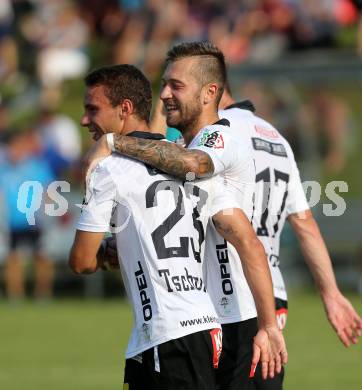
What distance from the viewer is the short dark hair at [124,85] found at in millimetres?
5316

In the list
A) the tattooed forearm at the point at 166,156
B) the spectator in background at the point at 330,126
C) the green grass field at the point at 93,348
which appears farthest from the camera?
the spectator in background at the point at 330,126

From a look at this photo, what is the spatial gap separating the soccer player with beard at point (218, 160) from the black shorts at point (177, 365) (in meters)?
0.25

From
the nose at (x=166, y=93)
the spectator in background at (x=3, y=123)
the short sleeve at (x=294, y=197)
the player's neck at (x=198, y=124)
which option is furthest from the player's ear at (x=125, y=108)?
the spectator in background at (x=3, y=123)

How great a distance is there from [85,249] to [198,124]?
1046 mm

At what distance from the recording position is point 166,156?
5105mm

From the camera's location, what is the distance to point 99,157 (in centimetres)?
513

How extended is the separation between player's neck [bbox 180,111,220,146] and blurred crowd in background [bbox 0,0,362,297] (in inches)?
403

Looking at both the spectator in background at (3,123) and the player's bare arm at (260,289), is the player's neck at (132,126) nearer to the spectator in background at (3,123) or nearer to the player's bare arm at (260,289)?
the player's bare arm at (260,289)

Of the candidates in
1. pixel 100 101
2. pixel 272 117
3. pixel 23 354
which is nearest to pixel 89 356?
pixel 23 354

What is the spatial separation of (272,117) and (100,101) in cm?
1124

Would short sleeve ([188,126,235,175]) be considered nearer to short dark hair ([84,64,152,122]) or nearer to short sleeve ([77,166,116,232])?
short dark hair ([84,64,152,122])

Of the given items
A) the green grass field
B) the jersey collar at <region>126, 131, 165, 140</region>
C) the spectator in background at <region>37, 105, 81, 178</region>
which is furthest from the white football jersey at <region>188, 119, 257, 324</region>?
the spectator in background at <region>37, 105, 81, 178</region>

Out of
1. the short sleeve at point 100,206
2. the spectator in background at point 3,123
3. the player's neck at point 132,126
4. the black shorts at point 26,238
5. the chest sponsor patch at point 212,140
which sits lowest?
the short sleeve at point 100,206

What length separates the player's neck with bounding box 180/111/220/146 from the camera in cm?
570
